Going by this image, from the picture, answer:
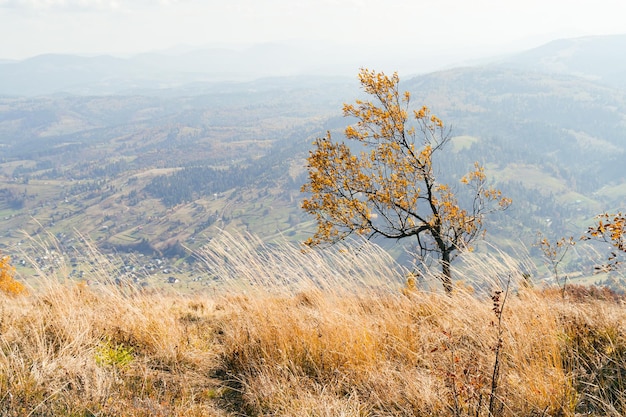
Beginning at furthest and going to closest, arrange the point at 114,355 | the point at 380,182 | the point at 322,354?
1. the point at 380,182
2. the point at 114,355
3. the point at 322,354

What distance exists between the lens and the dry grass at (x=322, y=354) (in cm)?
343

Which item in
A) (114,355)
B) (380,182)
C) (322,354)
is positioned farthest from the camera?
(380,182)

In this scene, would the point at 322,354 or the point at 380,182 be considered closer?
the point at 322,354

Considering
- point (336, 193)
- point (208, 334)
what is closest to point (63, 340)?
point (208, 334)

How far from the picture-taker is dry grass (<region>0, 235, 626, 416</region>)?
11.2 ft

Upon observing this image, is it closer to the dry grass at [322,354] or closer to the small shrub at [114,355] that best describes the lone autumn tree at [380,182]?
the dry grass at [322,354]

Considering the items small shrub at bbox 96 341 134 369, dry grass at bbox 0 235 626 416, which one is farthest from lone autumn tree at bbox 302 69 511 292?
small shrub at bbox 96 341 134 369

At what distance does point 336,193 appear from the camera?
1091 cm

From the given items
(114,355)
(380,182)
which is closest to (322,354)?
(114,355)

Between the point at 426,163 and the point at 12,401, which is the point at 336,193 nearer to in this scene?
the point at 426,163

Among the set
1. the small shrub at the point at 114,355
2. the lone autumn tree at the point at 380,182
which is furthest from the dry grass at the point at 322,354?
the lone autumn tree at the point at 380,182

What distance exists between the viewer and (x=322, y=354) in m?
4.41

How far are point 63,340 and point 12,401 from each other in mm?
1365

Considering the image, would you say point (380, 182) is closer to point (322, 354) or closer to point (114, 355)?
point (322, 354)
